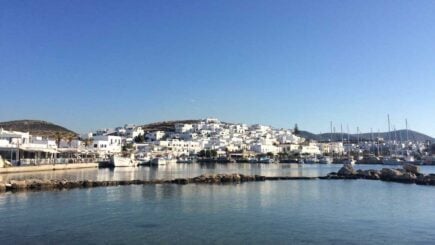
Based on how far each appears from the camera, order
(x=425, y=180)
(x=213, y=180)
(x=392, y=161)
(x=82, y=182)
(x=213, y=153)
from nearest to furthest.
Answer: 1. (x=82, y=182)
2. (x=213, y=180)
3. (x=425, y=180)
4. (x=392, y=161)
5. (x=213, y=153)

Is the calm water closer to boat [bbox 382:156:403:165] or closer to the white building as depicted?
the white building

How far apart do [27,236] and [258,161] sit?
9712 centimetres

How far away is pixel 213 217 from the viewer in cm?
2098

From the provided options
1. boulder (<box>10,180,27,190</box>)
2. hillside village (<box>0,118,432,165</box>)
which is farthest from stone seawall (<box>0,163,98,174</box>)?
boulder (<box>10,180,27,190</box>)

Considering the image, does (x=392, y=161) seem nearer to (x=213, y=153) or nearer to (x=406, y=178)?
(x=213, y=153)

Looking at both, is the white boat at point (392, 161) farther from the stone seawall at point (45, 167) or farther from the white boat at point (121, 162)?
the stone seawall at point (45, 167)

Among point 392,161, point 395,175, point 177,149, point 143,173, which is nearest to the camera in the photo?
point 395,175

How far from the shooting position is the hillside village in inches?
2657

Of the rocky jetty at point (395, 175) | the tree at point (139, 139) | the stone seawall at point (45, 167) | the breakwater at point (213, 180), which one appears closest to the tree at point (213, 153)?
the tree at point (139, 139)

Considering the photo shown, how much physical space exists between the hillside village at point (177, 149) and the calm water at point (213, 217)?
35069mm

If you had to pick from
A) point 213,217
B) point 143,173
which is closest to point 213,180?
point 143,173

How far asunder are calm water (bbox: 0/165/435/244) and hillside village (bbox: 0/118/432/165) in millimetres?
35069

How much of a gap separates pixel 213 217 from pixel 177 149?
351 feet

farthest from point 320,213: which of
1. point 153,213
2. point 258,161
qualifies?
point 258,161
